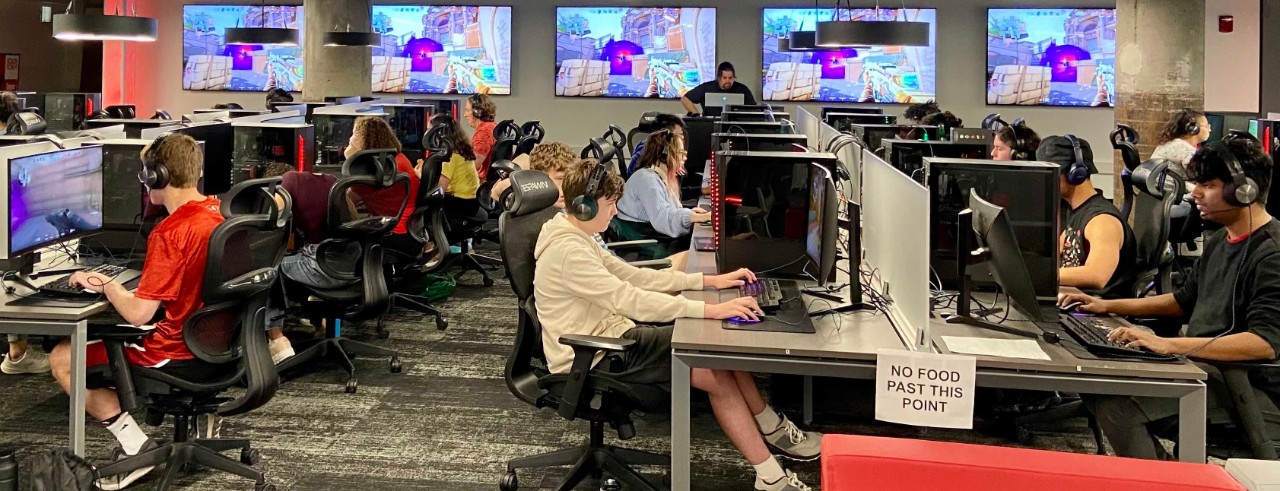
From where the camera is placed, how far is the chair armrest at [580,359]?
10.5ft

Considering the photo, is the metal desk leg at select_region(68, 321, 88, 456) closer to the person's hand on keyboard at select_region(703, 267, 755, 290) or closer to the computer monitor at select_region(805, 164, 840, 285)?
the person's hand on keyboard at select_region(703, 267, 755, 290)

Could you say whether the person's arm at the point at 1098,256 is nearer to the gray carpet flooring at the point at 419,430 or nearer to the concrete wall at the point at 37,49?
the gray carpet flooring at the point at 419,430

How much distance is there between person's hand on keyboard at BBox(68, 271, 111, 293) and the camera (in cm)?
350

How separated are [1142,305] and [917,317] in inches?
41.8

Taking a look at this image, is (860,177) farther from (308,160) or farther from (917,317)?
(308,160)

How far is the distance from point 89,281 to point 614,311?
164cm

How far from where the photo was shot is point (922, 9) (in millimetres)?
12406

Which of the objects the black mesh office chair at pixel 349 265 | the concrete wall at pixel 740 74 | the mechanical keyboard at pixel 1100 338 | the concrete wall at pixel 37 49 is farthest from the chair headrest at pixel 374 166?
the concrete wall at pixel 37 49

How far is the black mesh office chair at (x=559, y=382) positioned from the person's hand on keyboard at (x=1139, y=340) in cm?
126

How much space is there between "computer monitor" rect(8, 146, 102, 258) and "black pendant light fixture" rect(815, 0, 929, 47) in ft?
17.9

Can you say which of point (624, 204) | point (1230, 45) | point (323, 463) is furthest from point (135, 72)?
point (1230, 45)

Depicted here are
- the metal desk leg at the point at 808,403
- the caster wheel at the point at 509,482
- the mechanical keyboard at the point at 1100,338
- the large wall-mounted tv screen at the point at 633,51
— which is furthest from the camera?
the large wall-mounted tv screen at the point at 633,51

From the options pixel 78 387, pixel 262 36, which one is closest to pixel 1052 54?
pixel 262 36

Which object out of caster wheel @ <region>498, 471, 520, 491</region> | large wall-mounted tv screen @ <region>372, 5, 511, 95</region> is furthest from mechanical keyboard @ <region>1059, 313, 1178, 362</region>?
large wall-mounted tv screen @ <region>372, 5, 511, 95</region>
